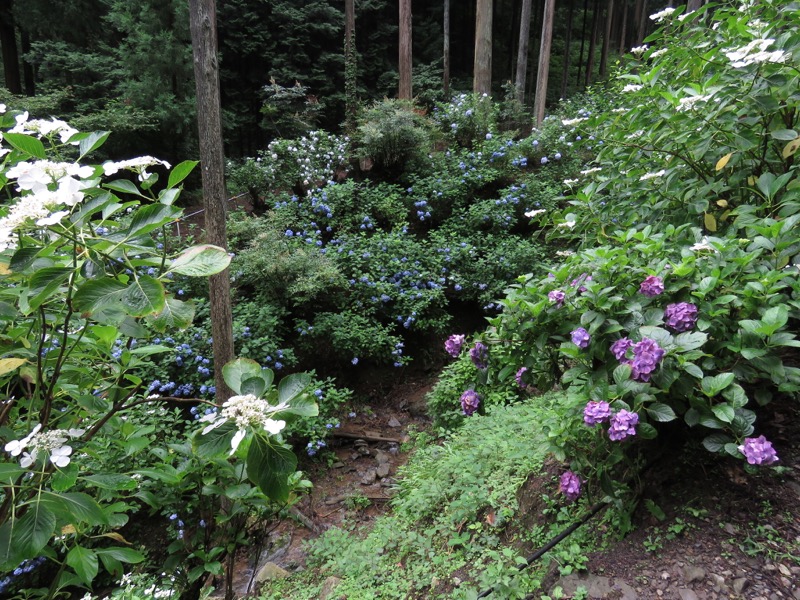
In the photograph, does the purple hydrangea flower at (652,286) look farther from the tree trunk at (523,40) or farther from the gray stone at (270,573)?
the tree trunk at (523,40)

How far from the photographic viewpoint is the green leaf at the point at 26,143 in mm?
951

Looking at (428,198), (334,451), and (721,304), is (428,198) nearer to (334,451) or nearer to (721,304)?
(334,451)

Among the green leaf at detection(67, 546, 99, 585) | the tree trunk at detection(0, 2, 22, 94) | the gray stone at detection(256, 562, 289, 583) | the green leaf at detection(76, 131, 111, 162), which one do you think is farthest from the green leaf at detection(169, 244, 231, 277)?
the tree trunk at detection(0, 2, 22, 94)

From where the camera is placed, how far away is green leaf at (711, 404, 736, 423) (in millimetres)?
1313

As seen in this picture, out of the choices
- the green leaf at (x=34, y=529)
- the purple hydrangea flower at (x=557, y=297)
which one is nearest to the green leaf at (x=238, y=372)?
the green leaf at (x=34, y=529)

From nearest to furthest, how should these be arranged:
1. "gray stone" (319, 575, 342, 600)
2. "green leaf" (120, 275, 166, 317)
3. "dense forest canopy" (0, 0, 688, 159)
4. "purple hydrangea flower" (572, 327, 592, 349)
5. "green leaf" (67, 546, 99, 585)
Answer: "green leaf" (120, 275, 166, 317) → "green leaf" (67, 546, 99, 585) → "purple hydrangea flower" (572, 327, 592, 349) → "gray stone" (319, 575, 342, 600) → "dense forest canopy" (0, 0, 688, 159)

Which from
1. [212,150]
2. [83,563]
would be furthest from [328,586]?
[212,150]

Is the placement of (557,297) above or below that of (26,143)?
below

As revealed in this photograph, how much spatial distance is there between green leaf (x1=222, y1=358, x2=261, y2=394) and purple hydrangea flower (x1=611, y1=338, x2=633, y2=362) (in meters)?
1.13

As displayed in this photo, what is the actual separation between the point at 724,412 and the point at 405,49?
10638mm

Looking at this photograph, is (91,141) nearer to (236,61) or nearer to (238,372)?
(238,372)

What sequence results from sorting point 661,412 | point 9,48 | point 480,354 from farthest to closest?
point 9,48 → point 480,354 → point 661,412

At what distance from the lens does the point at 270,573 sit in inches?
126

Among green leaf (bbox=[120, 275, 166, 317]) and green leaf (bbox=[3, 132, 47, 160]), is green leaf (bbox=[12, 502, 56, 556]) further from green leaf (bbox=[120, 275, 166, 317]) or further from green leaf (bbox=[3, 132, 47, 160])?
green leaf (bbox=[3, 132, 47, 160])
